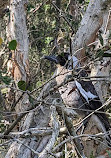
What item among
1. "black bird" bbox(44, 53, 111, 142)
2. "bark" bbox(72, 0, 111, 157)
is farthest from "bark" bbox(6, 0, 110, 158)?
"black bird" bbox(44, 53, 111, 142)

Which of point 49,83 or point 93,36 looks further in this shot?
point 93,36

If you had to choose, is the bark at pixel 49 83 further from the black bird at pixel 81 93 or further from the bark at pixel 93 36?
the black bird at pixel 81 93

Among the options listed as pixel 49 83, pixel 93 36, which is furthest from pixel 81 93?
pixel 93 36

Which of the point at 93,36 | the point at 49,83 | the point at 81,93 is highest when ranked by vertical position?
the point at 93,36

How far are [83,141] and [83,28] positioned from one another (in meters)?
1.35

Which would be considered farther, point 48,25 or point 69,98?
point 48,25

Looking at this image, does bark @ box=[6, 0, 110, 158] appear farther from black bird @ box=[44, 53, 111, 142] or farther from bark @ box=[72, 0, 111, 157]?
black bird @ box=[44, 53, 111, 142]

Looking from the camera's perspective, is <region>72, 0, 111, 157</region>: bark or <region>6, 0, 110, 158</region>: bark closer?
<region>6, 0, 110, 158</region>: bark

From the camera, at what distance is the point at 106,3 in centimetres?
355

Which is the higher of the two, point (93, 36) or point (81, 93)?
point (93, 36)

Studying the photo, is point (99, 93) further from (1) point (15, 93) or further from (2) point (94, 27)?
(1) point (15, 93)

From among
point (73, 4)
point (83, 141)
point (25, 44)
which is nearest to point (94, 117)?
point (83, 141)

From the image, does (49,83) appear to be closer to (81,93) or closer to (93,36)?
(81,93)

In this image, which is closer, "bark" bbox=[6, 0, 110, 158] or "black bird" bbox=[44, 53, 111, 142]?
"bark" bbox=[6, 0, 110, 158]
